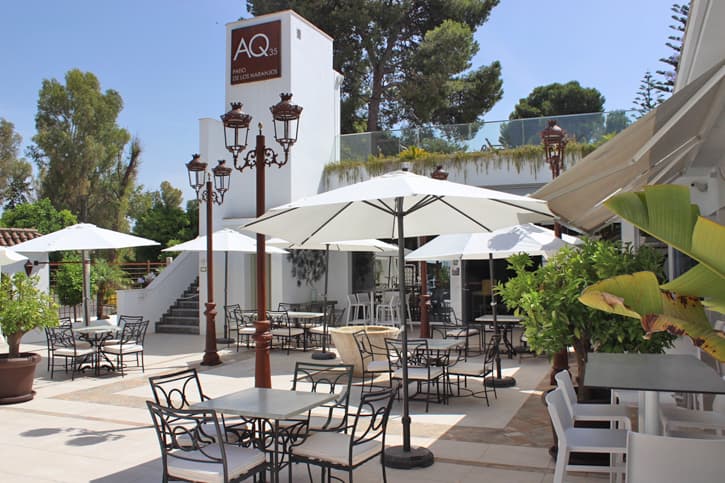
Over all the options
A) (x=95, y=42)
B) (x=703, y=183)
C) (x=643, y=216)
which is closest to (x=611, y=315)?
(x=643, y=216)

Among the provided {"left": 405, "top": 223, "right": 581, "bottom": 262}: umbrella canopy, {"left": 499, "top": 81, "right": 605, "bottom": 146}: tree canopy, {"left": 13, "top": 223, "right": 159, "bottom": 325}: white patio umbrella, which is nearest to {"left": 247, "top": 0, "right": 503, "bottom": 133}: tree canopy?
{"left": 499, "top": 81, "right": 605, "bottom": 146}: tree canopy

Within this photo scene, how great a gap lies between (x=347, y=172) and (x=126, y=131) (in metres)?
27.6

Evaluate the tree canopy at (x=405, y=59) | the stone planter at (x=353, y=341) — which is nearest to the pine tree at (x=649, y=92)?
the tree canopy at (x=405, y=59)

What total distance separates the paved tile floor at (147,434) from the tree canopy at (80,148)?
29972 mm

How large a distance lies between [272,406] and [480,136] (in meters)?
13.1

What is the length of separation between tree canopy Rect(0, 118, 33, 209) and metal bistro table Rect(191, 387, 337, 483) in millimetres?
37772

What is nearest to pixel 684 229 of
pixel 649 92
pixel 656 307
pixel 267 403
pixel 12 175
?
pixel 656 307

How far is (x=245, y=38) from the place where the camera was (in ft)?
56.5

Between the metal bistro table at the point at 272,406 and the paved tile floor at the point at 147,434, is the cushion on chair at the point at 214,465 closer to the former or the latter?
the metal bistro table at the point at 272,406

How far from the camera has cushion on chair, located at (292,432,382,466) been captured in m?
4.36

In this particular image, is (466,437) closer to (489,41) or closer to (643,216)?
(643,216)

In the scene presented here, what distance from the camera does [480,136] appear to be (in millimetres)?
16484

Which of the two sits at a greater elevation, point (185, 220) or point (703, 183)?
point (185, 220)

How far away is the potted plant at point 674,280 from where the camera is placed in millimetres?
2232
